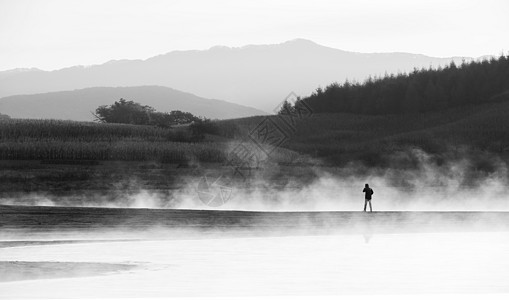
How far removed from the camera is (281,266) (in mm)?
26547

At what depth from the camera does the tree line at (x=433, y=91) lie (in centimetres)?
15675

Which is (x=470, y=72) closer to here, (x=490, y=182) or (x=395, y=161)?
(x=395, y=161)

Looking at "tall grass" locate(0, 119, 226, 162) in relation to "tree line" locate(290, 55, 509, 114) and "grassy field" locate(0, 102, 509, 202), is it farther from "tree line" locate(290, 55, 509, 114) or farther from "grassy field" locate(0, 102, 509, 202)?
"tree line" locate(290, 55, 509, 114)

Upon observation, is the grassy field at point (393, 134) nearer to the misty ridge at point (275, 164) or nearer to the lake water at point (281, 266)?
Answer: the misty ridge at point (275, 164)

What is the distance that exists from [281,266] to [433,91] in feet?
440

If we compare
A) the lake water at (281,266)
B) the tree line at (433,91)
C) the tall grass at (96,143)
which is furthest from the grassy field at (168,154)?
the lake water at (281,266)

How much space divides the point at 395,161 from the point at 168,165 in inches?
1058

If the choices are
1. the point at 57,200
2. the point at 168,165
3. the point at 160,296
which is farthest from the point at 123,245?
the point at 168,165

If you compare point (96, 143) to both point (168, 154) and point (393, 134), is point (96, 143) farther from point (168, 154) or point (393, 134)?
point (393, 134)

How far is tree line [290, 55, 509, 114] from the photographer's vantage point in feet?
514

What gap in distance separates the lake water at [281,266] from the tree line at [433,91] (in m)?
124

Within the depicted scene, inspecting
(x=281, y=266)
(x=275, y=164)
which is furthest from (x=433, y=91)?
(x=281, y=266)

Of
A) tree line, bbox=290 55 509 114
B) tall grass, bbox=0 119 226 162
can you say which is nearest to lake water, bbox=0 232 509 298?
tall grass, bbox=0 119 226 162

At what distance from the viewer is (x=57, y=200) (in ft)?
186
